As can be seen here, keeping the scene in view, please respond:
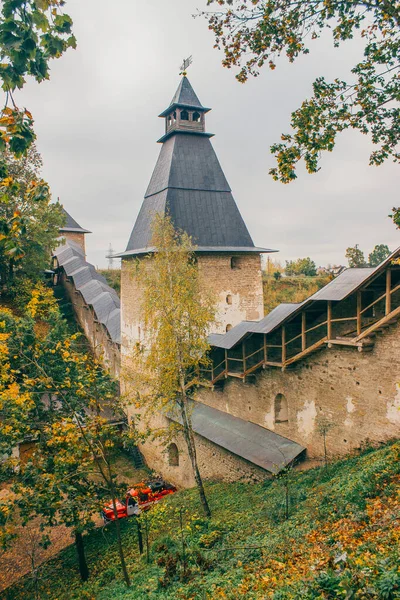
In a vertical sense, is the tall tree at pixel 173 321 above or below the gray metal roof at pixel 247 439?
above

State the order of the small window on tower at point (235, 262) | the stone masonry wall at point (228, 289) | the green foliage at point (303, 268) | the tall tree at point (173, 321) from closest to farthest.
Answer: the tall tree at point (173, 321)
the stone masonry wall at point (228, 289)
the small window on tower at point (235, 262)
the green foliage at point (303, 268)

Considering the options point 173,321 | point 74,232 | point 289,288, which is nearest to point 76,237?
point 74,232

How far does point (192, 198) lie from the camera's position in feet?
59.5

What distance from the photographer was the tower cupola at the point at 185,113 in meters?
19.1

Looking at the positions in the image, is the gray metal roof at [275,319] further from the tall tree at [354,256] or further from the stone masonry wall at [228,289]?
the tall tree at [354,256]

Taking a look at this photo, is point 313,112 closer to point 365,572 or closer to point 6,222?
point 6,222

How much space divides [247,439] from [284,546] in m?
6.18

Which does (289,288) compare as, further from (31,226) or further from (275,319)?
(275,319)

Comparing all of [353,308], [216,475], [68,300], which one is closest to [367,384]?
[353,308]

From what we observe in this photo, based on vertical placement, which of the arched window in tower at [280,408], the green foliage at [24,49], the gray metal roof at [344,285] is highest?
the green foliage at [24,49]

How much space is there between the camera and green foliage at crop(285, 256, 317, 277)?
42.2 metres

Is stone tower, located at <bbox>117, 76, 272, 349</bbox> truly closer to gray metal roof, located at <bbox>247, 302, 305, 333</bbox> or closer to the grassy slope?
gray metal roof, located at <bbox>247, 302, 305, 333</bbox>

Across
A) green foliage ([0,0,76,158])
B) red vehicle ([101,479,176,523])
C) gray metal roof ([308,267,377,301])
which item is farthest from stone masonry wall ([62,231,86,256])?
green foliage ([0,0,76,158])

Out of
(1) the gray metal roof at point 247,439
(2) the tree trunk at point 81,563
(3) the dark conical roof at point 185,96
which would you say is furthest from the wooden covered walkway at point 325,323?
(3) the dark conical roof at point 185,96
